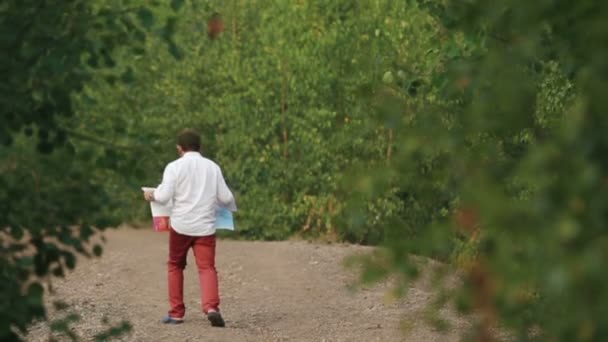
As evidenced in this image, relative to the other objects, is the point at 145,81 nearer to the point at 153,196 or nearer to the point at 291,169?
the point at 291,169

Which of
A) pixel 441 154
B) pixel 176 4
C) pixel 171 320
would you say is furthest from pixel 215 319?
pixel 441 154

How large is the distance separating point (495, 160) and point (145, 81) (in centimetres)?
2621

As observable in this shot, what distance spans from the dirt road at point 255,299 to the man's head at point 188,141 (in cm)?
135

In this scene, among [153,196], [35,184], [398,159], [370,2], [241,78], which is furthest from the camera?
[241,78]

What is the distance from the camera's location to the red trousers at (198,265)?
14781 mm

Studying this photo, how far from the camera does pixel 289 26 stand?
26406 millimetres

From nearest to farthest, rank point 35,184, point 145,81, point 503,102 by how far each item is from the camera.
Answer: point 503,102, point 35,184, point 145,81

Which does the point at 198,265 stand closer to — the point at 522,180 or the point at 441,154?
the point at 441,154

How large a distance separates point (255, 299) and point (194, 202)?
11.8ft

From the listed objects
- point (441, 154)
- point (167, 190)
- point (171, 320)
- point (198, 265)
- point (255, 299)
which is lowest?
point (255, 299)

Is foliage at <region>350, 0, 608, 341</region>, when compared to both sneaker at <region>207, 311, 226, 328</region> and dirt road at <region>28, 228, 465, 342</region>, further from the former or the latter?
sneaker at <region>207, 311, 226, 328</region>

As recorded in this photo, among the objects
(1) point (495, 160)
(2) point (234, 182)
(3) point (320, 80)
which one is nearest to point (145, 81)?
(2) point (234, 182)

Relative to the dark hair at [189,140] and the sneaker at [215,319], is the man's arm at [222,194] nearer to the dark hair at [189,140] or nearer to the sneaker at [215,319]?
the dark hair at [189,140]

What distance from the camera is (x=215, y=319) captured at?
49.2 ft
